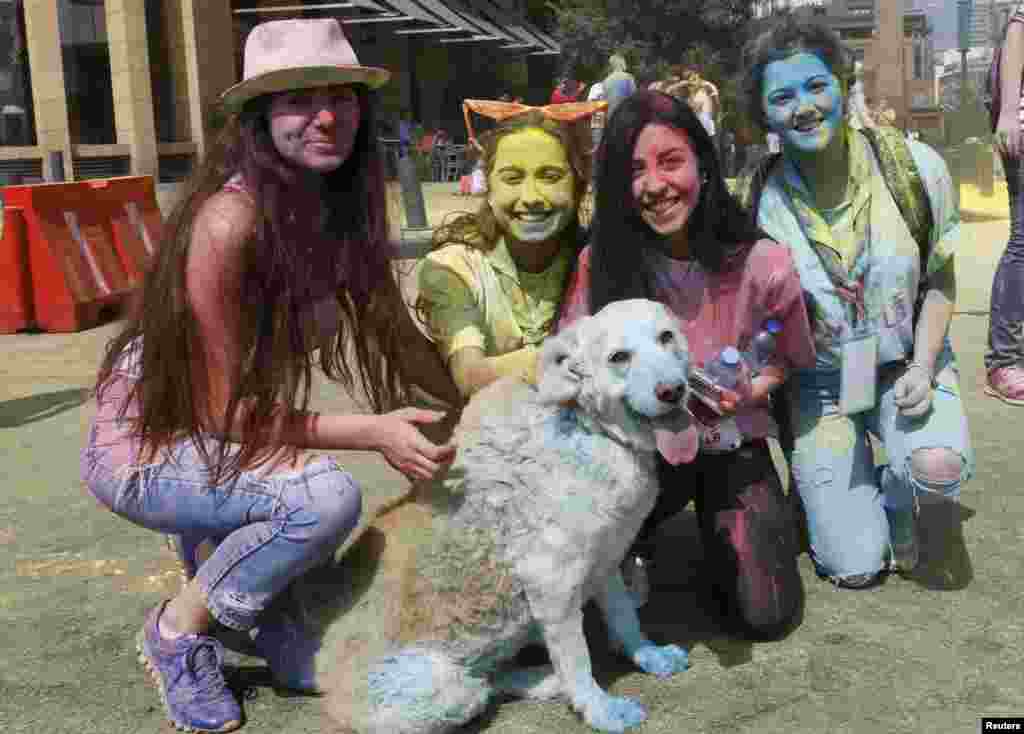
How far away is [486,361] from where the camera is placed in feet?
11.1

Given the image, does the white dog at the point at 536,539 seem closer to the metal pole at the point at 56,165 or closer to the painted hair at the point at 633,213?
the painted hair at the point at 633,213

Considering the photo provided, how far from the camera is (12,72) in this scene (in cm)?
1738

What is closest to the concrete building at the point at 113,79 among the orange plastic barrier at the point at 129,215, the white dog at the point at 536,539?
the orange plastic barrier at the point at 129,215

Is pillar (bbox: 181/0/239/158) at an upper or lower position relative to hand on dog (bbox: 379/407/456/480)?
upper

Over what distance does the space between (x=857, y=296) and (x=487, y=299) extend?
125 cm

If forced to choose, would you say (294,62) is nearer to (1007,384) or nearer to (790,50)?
(790,50)

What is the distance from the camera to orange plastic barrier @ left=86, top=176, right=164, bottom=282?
9.55m

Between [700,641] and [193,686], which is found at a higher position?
[193,686]

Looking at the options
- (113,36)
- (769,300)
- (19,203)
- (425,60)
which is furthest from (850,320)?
(425,60)

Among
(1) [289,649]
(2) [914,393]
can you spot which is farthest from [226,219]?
(2) [914,393]

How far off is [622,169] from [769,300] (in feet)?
1.99

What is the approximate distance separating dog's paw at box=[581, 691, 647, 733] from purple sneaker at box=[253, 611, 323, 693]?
720mm

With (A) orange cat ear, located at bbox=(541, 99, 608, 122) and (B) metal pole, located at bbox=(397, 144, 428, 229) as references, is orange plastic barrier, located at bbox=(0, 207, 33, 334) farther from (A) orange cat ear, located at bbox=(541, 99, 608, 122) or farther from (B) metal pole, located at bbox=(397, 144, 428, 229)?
(B) metal pole, located at bbox=(397, 144, 428, 229)

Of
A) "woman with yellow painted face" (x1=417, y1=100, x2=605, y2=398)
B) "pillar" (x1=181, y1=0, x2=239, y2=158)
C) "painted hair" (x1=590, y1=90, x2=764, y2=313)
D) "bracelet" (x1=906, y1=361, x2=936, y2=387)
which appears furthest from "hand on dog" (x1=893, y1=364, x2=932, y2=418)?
"pillar" (x1=181, y1=0, x2=239, y2=158)
